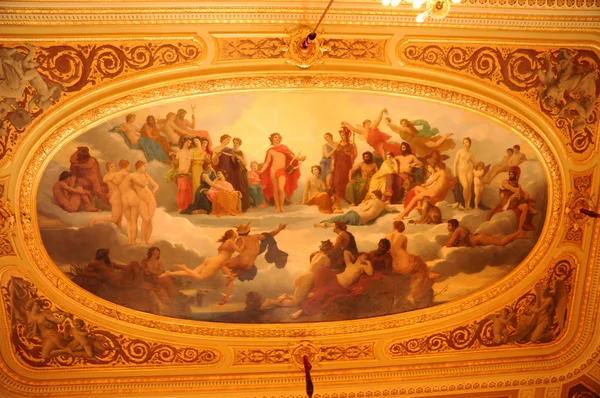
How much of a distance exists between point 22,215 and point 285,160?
3655mm

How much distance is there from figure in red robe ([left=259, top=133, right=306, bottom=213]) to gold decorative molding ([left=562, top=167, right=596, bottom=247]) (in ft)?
12.8

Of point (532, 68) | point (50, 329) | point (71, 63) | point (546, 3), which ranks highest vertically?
point (546, 3)

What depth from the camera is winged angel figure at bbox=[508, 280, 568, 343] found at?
39.5 ft

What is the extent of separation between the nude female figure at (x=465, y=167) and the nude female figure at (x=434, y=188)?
196 mm

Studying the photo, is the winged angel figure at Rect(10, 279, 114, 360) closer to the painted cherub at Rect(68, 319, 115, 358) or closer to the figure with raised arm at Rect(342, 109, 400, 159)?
the painted cherub at Rect(68, 319, 115, 358)

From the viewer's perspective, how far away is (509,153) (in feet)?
36.3

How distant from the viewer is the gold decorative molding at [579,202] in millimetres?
11141

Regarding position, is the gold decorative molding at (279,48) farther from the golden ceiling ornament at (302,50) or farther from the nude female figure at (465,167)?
the nude female figure at (465,167)

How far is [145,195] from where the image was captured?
428 inches

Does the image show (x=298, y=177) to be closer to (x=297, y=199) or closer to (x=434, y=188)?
(x=297, y=199)

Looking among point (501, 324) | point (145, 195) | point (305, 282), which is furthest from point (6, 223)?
point (501, 324)

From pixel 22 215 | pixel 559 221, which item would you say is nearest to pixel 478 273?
pixel 559 221

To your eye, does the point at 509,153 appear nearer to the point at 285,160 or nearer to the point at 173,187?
the point at 285,160

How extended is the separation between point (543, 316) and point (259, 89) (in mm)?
5768
